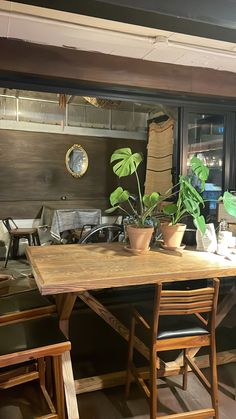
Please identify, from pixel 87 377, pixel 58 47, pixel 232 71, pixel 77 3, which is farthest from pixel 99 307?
pixel 232 71

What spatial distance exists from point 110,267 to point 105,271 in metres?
0.09

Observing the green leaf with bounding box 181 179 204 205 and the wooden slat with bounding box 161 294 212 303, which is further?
the green leaf with bounding box 181 179 204 205

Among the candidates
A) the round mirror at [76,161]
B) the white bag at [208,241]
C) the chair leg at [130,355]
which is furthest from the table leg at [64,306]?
the round mirror at [76,161]

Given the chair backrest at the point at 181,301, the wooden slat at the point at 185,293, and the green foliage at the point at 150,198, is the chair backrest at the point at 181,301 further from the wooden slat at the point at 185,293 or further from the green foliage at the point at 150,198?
the green foliage at the point at 150,198

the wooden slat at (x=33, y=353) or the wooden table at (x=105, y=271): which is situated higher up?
the wooden table at (x=105, y=271)

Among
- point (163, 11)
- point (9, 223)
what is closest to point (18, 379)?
point (163, 11)

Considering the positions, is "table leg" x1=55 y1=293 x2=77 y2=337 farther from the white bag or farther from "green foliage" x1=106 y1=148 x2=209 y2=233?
the white bag

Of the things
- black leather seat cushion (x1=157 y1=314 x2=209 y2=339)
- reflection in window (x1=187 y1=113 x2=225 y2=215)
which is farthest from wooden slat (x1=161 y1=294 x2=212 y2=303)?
reflection in window (x1=187 y1=113 x2=225 y2=215)

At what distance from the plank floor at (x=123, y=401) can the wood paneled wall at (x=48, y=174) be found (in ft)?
13.9

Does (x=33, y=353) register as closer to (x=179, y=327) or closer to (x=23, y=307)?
(x=23, y=307)

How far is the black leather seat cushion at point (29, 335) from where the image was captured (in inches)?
59.4

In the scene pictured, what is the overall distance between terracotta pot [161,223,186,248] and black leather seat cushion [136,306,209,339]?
479 mm

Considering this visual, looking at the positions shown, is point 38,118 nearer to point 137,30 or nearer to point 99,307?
point 137,30

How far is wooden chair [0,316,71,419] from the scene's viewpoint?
1462 mm
